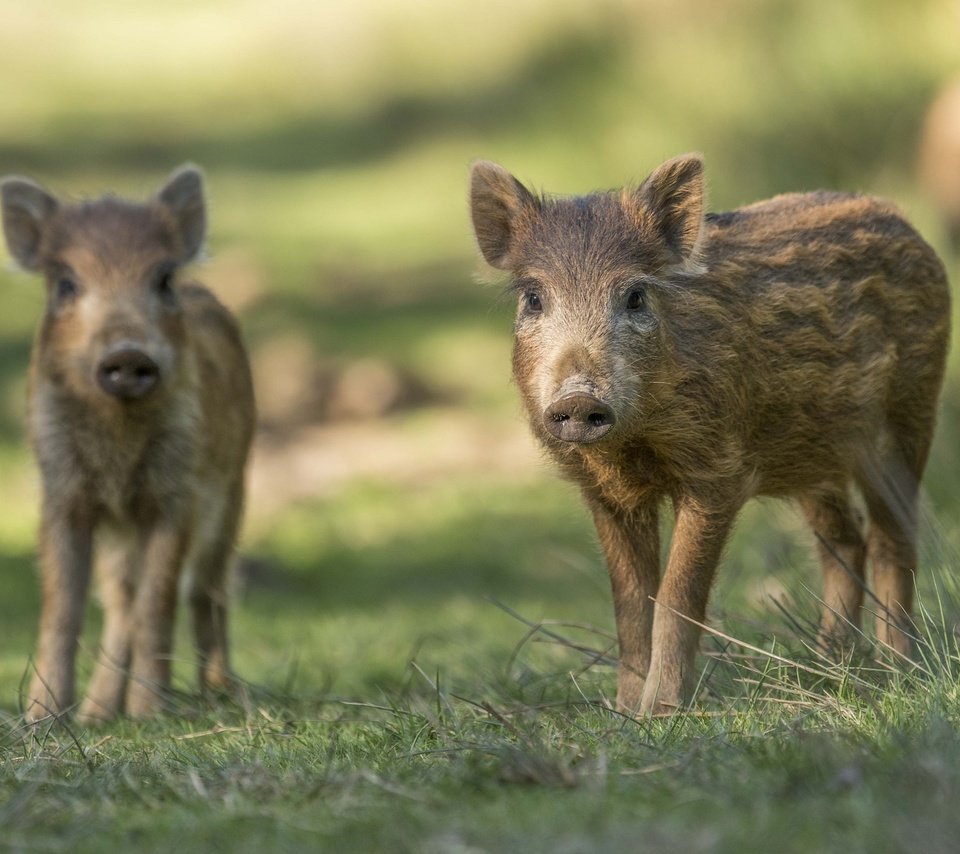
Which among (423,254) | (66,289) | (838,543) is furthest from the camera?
(423,254)

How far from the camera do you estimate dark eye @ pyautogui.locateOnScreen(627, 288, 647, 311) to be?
5555 mm

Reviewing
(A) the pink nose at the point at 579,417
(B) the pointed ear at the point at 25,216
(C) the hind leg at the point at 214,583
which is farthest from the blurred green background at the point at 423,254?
(B) the pointed ear at the point at 25,216

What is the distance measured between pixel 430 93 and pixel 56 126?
6.04m

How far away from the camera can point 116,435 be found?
7324mm

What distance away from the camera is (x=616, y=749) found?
4.46 m

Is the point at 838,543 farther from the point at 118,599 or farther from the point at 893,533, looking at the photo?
the point at 118,599

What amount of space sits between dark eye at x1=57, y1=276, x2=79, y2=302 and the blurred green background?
1.75 metres

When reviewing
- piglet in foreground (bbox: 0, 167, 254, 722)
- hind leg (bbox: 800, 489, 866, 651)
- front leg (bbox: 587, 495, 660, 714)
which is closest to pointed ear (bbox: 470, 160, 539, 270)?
front leg (bbox: 587, 495, 660, 714)

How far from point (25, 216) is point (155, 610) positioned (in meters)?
1.96

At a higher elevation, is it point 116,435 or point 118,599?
point 116,435

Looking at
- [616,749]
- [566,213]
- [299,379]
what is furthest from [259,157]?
[616,749]

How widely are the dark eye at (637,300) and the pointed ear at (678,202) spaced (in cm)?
23

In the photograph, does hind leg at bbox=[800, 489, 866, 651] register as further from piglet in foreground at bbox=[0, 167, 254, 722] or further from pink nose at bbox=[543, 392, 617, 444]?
piglet in foreground at bbox=[0, 167, 254, 722]

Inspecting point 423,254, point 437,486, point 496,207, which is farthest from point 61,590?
point 423,254
